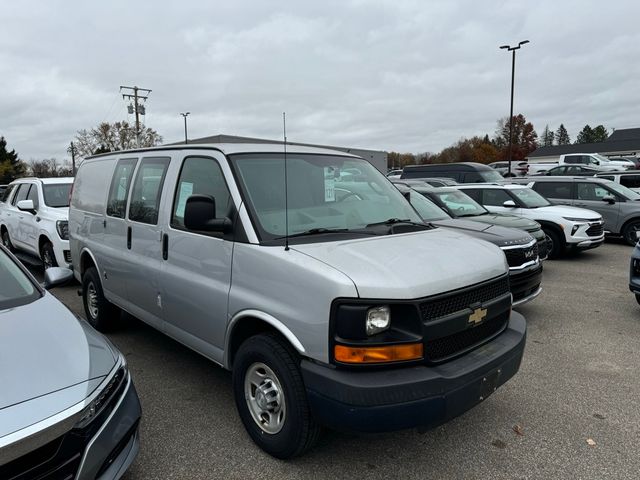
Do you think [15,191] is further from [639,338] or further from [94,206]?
[639,338]

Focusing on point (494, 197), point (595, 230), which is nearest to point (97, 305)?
point (494, 197)

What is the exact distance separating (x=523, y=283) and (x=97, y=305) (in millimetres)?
5054

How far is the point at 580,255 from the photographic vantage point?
1053 centimetres

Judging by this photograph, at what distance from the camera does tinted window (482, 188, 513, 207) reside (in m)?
10.6

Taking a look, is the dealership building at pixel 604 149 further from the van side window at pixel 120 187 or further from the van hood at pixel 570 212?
the van side window at pixel 120 187

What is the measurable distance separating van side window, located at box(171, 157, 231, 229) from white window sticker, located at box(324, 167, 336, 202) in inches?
31.0

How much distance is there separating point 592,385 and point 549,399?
561 millimetres

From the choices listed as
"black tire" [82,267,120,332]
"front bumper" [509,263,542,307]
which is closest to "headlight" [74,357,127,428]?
"black tire" [82,267,120,332]

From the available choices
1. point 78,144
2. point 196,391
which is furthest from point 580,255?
point 78,144

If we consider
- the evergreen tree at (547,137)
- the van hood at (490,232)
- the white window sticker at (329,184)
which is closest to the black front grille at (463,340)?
the white window sticker at (329,184)

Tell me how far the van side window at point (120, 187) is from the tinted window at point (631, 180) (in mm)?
15135

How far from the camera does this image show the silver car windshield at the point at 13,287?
2979 millimetres

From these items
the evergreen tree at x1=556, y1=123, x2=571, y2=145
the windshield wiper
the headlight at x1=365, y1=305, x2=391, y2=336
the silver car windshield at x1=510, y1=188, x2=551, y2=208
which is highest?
the evergreen tree at x1=556, y1=123, x2=571, y2=145

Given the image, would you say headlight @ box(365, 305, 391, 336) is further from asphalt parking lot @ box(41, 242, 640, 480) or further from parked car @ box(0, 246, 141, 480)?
parked car @ box(0, 246, 141, 480)
